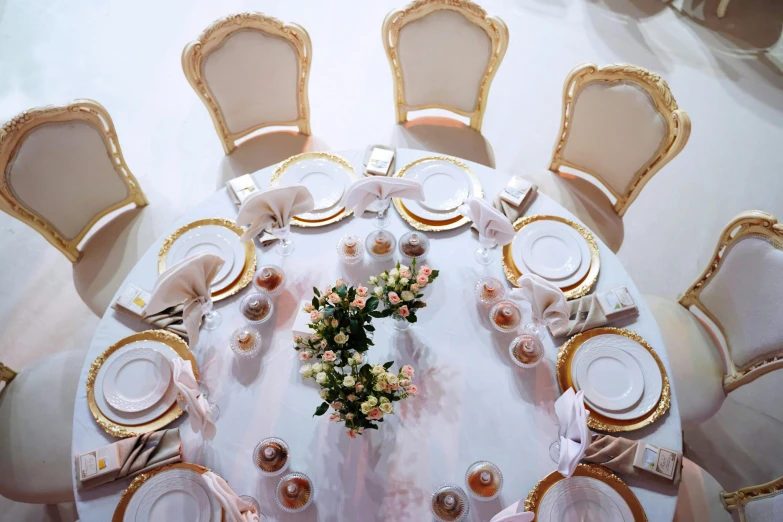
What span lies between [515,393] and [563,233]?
68 cm

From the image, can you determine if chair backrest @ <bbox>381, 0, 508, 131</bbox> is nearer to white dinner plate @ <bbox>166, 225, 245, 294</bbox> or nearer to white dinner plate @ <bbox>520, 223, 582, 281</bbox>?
white dinner plate @ <bbox>520, 223, 582, 281</bbox>

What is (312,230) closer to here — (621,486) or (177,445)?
(177,445)

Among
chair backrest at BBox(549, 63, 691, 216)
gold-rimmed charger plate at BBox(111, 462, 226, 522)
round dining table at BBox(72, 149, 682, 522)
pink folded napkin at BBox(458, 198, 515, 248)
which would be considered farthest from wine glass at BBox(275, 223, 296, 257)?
chair backrest at BBox(549, 63, 691, 216)

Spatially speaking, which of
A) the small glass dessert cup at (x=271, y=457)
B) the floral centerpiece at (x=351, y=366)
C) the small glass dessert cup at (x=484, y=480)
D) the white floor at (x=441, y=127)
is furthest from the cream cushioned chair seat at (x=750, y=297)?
the small glass dessert cup at (x=271, y=457)

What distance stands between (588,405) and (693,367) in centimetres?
75

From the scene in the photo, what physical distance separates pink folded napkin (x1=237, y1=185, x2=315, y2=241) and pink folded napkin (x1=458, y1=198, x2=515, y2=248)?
592 millimetres

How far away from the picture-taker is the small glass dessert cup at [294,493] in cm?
167

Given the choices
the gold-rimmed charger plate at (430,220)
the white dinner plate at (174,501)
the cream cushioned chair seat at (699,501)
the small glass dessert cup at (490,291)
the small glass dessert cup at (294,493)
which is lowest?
the cream cushioned chair seat at (699,501)

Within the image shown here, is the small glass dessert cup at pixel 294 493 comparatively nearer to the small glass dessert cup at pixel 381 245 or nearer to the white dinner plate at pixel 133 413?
the white dinner plate at pixel 133 413

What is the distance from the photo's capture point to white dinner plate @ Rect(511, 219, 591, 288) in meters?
2.06

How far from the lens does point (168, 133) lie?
379cm

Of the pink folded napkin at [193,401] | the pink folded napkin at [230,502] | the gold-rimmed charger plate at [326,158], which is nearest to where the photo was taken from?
the pink folded napkin at [230,502]

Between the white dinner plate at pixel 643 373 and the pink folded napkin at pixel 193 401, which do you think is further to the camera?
the white dinner plate at pixel 643 373

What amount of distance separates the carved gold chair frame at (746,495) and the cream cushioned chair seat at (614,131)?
131 centimetres
